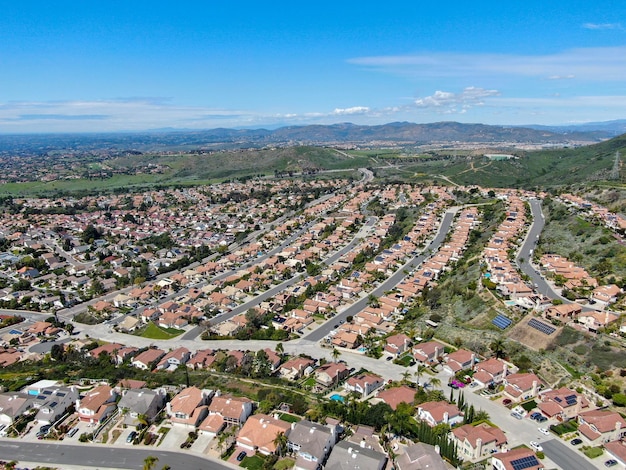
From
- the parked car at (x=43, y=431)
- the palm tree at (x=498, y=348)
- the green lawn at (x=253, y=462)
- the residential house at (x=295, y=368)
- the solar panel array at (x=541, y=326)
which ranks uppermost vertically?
the solar panel array at (x=541, y=326)

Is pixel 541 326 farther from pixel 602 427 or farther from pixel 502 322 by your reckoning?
pixel 602 427

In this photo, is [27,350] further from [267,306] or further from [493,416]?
[493,416]

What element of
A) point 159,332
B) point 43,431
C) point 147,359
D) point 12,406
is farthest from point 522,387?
point 159,332

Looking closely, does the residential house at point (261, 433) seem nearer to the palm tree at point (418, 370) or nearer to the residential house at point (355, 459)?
the residential house at point (355, 459)

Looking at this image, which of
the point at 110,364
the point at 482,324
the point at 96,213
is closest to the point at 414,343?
the point at 482,324

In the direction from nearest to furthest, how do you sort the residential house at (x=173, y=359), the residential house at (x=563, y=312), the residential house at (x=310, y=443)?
the residential house at (x=310, y=443) < the residential house at (x=563, y=312) < the residential house at (x=173, y=359)

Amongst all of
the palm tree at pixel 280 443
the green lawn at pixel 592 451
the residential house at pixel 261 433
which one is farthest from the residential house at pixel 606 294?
the palm tree at pixel 280 443
